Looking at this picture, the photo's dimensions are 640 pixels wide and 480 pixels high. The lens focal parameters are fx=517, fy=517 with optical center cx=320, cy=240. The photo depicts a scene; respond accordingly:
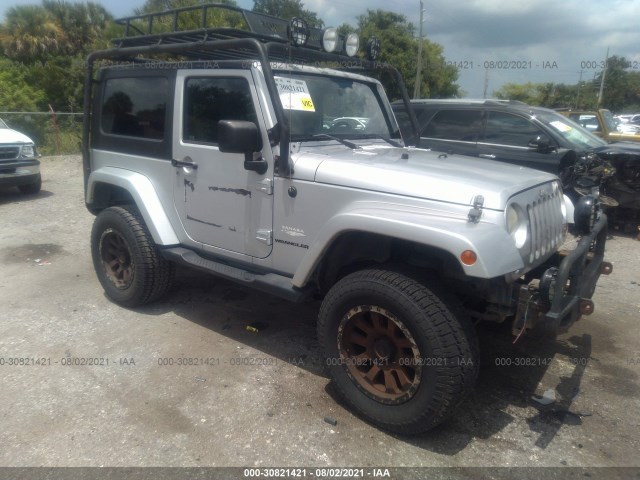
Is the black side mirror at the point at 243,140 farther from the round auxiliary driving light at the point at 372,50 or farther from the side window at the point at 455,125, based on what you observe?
the side window at the point at 455,125

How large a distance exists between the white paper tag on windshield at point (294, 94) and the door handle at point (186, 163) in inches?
35.4

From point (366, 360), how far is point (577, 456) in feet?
4.11

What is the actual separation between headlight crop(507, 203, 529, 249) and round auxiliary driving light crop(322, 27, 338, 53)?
6.13ft

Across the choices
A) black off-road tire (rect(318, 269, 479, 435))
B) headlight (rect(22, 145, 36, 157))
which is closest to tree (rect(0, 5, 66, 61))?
headlight (rect(22, 145, 36, 157))

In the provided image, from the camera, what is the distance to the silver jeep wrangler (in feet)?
8.99

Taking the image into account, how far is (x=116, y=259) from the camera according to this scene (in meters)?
4.68

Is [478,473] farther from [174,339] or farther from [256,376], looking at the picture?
[174,339]

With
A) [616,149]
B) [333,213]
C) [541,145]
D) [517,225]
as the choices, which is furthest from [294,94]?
[616,149]

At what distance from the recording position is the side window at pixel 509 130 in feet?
22.6

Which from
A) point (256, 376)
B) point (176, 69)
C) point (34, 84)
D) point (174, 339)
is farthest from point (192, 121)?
point (34, 84)

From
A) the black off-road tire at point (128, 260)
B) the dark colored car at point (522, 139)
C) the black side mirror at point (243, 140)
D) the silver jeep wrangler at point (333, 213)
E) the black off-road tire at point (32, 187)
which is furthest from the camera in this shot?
the black off-road tire at point (32, 187)

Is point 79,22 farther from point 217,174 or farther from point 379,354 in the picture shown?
point 379,354

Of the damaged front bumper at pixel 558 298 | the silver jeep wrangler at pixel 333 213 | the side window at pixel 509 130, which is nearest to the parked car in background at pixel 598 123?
the side window at pixel 509 130

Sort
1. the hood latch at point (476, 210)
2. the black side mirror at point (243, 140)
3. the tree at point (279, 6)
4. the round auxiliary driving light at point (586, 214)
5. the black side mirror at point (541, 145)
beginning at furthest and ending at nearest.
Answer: the tree at point (279, 6)
the black side mirror at point (541, 145)
the round auxiliary driving light at point (586, 214)
the black side mirror at point (243, 140)
the hood latch at point (476, 210)
